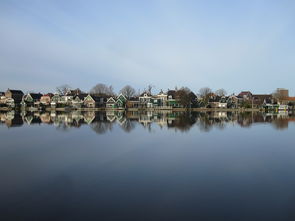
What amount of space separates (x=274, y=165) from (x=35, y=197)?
765 centimetres

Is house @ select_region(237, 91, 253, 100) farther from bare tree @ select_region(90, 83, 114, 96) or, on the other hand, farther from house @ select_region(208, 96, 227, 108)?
bare tree @ select_region(90, 83, 114, 96)

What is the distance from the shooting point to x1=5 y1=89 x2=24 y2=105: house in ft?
275

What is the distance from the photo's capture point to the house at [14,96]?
83938 mm

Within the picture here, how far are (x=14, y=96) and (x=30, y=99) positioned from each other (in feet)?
29.1

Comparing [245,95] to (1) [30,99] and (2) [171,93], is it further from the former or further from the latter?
(1) [30,99]

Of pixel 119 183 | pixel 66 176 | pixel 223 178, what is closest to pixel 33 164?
pixel 66 176

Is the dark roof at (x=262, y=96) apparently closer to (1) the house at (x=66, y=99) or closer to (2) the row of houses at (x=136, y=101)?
(2) the row of houses at (x=136, y=101)

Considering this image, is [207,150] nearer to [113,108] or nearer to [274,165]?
[274,165]

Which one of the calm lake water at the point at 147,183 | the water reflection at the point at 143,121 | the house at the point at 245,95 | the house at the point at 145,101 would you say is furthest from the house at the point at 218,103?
the calm lake water at the point at 147,183

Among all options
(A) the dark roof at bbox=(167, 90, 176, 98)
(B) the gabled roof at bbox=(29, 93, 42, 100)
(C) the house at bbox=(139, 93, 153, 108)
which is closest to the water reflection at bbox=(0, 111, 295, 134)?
(C) the house at bbox=(139, 93, 153, 108)

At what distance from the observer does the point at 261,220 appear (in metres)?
4.62

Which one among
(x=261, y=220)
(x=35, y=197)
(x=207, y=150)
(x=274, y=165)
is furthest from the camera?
(x=207, y=150)

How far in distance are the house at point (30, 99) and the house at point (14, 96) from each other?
9.83 feet

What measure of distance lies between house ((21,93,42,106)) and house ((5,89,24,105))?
9.83 ft
